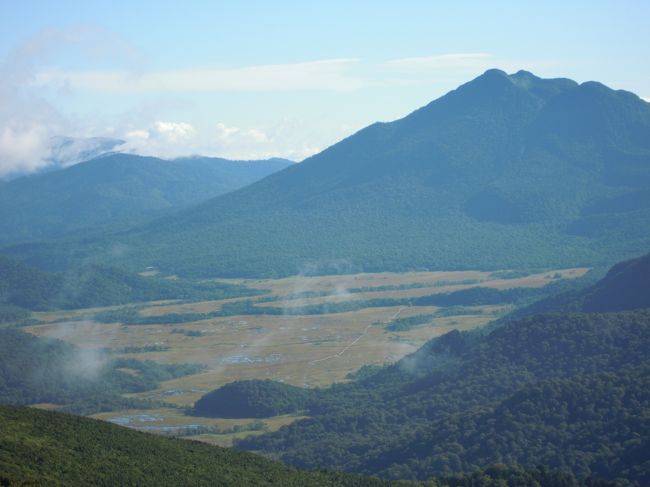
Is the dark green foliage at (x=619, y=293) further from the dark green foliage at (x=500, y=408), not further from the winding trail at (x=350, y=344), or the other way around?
the winding trail at (x=350, y=344)

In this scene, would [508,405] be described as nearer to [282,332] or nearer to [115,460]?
[115,460]

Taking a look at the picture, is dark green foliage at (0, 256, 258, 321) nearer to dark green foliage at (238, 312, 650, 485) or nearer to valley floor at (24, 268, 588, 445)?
valley floor at (24, 268, 588, 445)

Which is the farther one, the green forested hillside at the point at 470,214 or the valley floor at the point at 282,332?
the green forested hillside at the point at 470,214

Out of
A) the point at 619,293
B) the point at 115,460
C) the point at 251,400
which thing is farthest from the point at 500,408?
the point at 619,293

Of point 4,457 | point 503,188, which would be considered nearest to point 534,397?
point 4,457

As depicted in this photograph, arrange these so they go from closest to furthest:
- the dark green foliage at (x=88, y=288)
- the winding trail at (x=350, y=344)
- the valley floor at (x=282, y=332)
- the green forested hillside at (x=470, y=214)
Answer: the valley floor at (x=282, y=332) < the winding trail at (x=350, y=344) < the dark green foliage at (x=88, y=288) < the green forested hillside at (x=470, y=214)

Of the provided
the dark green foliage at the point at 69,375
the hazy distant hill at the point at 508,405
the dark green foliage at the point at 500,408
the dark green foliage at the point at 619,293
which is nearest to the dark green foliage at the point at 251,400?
the hazy distant hill at the point at 508,405

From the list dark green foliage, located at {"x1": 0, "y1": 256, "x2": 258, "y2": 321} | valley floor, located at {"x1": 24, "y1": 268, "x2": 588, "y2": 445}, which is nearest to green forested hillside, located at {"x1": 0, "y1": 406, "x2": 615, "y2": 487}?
valley floor, located at {"x1": 24, "y1": 268, "x2": 588, "y2": 445}
